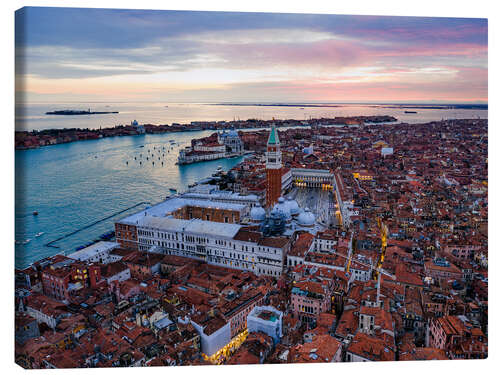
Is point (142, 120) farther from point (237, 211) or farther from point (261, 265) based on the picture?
point (261, 265)

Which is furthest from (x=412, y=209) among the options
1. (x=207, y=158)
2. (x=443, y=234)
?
(x=207, y=158)

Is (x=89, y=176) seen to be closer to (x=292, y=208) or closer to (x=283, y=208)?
(x=292, y=208)

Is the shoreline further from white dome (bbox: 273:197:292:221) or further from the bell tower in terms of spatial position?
white dome (bbox: 273:197:292:221)

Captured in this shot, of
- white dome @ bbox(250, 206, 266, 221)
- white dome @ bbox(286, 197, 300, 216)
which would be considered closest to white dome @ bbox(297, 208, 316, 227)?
white dome @ bbox(286, 197, 300, 216)

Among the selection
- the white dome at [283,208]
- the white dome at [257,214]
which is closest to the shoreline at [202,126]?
the white dome at [283,208]

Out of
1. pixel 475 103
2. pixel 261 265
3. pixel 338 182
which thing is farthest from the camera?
pixel 338 182

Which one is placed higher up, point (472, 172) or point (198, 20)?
point (198, 20)

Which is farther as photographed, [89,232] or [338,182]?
[338,182]
